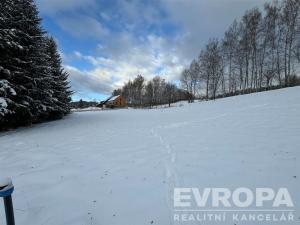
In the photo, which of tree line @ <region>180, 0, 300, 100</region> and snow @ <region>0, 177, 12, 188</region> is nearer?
snow @ <region>0, 177, 12, 188</region>

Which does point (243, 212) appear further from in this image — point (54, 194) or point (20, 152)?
point (20, 152)

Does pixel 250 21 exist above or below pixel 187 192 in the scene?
above

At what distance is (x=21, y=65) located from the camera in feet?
43.8

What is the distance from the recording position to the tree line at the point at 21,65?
11949 mm

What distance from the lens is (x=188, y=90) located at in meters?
52.9

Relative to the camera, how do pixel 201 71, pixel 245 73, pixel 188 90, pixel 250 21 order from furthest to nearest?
1. pixel 188 90
2. pixel 201 71
3. pixel 245 73
4. pixel 250 21

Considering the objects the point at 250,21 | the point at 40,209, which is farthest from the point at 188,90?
the point at 40,209

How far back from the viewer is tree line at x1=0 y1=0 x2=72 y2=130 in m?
11.9

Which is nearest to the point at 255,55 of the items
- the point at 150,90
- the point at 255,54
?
the point at 255,54

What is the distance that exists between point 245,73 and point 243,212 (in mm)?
33733

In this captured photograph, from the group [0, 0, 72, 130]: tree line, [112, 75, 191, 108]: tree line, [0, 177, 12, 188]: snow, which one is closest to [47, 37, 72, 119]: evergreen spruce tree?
[0, 0, 72, 130]: tree line

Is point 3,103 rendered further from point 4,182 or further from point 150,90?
point 150,90

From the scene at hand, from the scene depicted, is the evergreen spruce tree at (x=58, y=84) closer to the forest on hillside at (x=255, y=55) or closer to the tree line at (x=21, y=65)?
the tree line at (x=21, y=65)

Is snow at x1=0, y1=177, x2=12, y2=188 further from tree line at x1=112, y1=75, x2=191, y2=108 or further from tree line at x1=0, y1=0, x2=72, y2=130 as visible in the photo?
tree line at x1=112, y1=75, x2=191, y2=108
